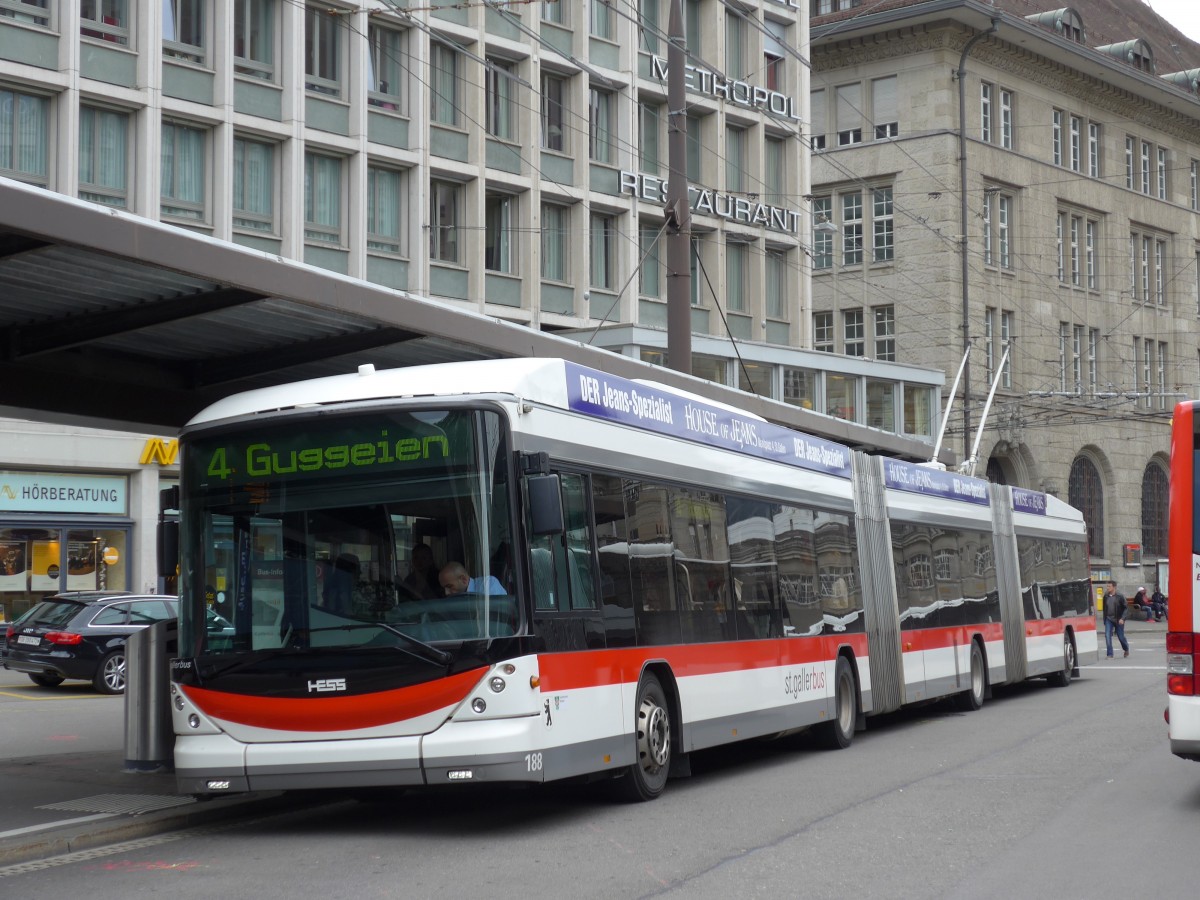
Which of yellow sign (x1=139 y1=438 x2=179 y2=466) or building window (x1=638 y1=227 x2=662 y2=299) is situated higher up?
building window (x1=638 y1=227 x2=662 y2=299)

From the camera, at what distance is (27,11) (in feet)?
103

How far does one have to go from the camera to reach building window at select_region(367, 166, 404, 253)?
3709cm

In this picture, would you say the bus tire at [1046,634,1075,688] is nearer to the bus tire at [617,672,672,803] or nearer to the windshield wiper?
the bus tire at [617,672,672,803]

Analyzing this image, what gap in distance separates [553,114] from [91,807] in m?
31.3

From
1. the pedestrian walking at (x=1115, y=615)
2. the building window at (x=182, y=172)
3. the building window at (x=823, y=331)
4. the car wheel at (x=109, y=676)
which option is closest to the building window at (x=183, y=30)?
the building window at (x=182, y=172)

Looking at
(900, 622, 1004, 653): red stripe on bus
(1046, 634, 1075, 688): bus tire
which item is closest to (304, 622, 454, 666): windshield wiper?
(900, 622, 1004, 653): red stripe on bus

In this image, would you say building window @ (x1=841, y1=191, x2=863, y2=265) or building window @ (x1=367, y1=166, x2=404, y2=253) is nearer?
building window @ (x1=367, y1=166, x2=404, y2=253)

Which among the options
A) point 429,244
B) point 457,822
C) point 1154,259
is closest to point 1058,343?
point 1154,259

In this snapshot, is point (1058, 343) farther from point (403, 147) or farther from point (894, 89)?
point (403, 147)

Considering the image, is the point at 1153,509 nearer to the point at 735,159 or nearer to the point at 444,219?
the point at 735,159

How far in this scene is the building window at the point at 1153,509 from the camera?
68125 mm

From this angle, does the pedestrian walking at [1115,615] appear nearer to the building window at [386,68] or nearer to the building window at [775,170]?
Answer: the building window at [775,170]

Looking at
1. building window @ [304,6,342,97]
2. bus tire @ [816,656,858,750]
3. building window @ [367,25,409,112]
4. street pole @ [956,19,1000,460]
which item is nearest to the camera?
bus tire @ [816,656,858,750]

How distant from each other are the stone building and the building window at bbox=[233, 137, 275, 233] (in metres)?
21.9
